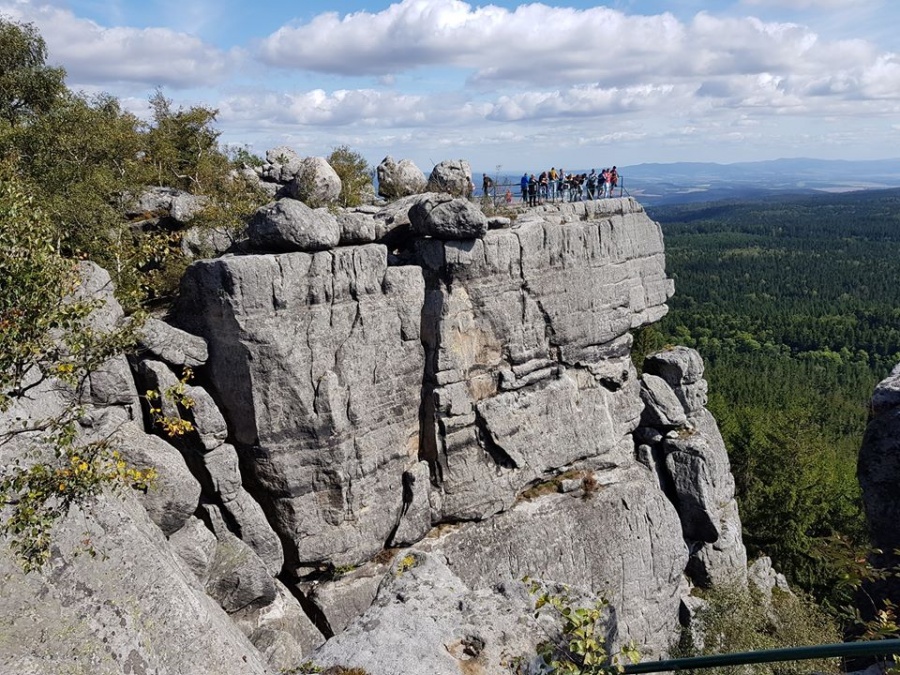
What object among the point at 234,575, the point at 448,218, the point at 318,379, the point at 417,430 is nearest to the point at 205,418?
the point at 318,379

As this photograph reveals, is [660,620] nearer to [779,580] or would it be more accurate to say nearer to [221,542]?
[779,580]

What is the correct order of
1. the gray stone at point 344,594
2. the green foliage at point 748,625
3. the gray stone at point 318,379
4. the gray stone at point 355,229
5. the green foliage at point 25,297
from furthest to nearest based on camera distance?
the green foliage at point 748,625
the gray stone at point 355,229
the gray stone at point 344,594
the gray stone at point 318,379
the green foliage at point 25,297

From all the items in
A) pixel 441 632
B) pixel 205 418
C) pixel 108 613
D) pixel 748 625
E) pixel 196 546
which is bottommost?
pixel 748 625

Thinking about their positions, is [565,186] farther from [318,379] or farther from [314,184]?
[318,379]

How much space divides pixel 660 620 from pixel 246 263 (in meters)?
22.3

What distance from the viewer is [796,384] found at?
9062 cm

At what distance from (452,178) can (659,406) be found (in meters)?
14.3

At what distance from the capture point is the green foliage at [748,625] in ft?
72.4

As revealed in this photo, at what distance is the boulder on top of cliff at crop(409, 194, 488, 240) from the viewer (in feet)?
72.6

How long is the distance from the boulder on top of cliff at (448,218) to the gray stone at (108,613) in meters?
14.4

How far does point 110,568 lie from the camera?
30.6ft

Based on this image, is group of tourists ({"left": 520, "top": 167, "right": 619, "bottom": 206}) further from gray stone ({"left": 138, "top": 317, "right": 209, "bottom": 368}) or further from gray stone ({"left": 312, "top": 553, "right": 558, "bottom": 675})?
gray stone ({"left": 312, "top": 553, "right": 558, "bottom": 675})

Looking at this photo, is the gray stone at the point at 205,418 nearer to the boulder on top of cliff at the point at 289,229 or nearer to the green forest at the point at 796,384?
→ the boulder on top of cliff at the point at 289,229

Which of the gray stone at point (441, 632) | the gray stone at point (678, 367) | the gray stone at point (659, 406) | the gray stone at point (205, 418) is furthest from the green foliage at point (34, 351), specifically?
the gray stone at point (678, 367)
